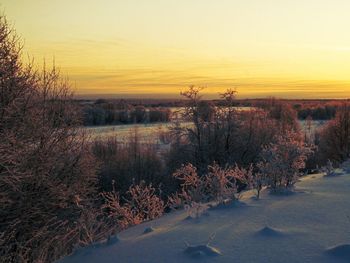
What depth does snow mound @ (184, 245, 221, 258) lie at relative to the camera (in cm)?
557

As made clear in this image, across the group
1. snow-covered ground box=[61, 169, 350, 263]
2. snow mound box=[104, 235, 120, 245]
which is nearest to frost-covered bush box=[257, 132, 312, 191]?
snow-covered ground box=[61, 169, 350, 263]

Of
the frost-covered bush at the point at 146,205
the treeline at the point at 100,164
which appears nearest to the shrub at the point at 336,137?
the treeline at the point at 100,164

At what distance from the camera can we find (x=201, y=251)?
18.5 feet

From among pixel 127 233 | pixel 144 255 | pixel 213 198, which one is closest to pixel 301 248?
pixel 144 255

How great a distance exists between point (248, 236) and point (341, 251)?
1253 mm

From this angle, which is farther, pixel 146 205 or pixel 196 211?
pixel 146 205

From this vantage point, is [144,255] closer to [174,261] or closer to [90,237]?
[174,261]

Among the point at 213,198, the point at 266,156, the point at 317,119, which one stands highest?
the point at 266,156

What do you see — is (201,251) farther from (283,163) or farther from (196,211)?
(283,163)

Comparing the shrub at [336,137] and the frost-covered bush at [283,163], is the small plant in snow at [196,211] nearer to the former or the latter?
the frost-covered bush at [283,163]

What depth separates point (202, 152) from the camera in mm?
36531

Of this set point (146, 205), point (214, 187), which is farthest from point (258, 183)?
point (146, 205)

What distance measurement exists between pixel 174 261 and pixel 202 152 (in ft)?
102

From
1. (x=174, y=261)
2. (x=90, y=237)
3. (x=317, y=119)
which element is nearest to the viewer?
(x=174, y=261)
